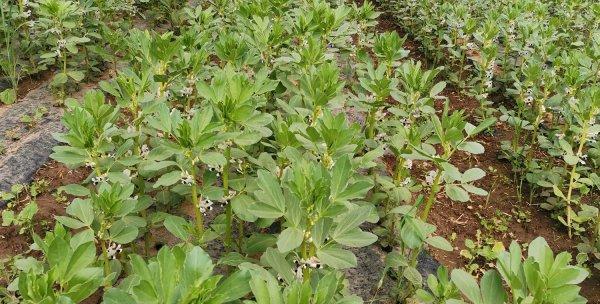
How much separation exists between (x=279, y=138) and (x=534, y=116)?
284cm

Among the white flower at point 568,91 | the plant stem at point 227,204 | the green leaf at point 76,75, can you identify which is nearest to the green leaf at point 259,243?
the plant stem at point 227,204

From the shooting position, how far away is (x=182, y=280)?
1514mm

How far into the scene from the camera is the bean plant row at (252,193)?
175 centimetres

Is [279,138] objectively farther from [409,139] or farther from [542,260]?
[542,260]

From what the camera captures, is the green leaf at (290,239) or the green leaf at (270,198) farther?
the green leaf at (270,198)

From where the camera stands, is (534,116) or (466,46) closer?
(534,116)

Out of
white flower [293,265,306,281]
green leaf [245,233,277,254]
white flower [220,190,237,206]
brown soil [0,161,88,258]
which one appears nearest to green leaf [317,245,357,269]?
white flower [293,265,306,281]

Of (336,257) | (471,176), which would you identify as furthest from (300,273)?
(471,176)

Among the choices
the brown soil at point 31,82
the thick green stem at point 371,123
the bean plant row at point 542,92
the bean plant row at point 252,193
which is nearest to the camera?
the bean plant row at point 252,193

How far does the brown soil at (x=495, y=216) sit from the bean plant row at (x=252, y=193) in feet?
0.88

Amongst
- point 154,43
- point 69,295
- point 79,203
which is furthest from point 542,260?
point 154,43

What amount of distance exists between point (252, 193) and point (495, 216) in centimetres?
224

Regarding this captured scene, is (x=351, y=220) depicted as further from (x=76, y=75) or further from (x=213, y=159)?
(x=76, y=75)

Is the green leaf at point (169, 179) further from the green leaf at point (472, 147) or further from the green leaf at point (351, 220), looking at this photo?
the green leaf at point (472, 147)
